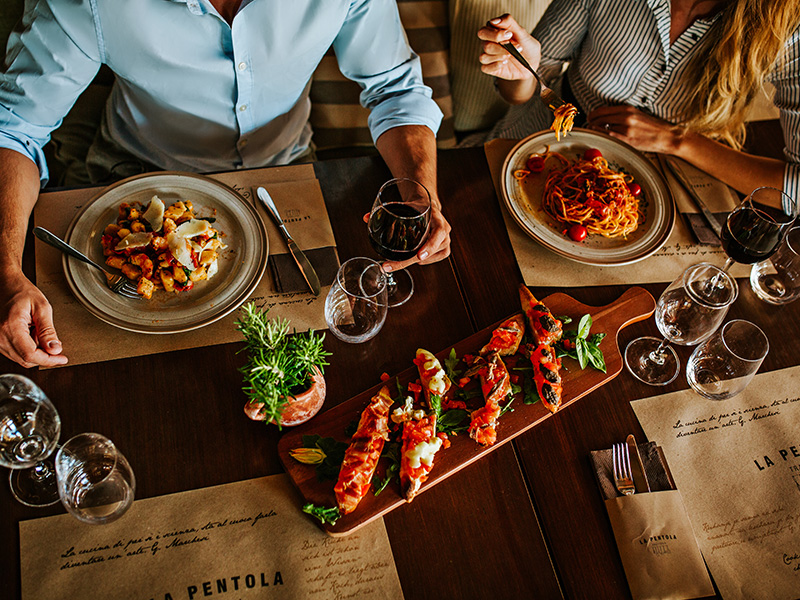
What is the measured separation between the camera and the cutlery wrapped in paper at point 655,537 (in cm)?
106

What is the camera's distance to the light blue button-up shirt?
130cm

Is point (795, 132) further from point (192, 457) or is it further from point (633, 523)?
point (192, 457)

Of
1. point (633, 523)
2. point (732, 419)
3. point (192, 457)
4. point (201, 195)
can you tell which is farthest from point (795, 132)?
point (192, 457)

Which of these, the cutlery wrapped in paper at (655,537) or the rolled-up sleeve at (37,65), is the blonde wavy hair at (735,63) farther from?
the rolled-up sleeve at (37,65)

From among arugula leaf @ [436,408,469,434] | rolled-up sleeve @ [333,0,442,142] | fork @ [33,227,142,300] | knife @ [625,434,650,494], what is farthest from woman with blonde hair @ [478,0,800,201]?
fork @ [33,227,142,300]

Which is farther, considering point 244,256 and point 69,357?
point 244,256

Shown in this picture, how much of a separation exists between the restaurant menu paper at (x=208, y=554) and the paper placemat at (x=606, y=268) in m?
0.77

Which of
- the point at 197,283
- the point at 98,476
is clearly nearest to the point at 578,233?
the point at 197,283

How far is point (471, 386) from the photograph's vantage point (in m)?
1.20

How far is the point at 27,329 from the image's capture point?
3.59 ft

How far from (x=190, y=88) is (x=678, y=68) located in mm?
1538

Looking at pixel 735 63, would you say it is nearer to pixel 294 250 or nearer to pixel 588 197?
pixel 588 197

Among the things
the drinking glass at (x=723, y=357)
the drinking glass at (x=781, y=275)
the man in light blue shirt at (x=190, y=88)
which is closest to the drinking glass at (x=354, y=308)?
the man in light blue shirt at (x=190, y=88)

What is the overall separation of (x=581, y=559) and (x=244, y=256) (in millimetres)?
977
